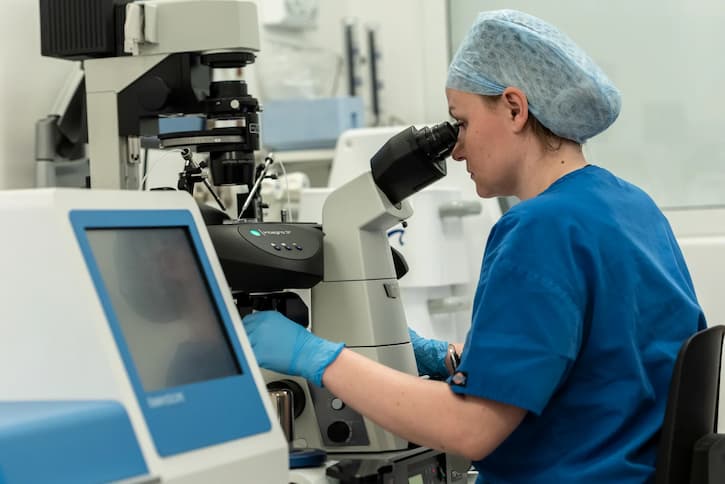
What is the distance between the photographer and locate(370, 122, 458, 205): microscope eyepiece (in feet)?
4.57

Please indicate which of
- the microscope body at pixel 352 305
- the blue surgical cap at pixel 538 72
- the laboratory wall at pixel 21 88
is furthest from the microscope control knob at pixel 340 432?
the laboratory wall at pixel 21 88

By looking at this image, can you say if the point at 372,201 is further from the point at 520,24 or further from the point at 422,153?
the point at 520,24

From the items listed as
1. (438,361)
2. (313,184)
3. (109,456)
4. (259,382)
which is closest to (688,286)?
(438,361)

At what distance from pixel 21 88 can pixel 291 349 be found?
2.40 feet

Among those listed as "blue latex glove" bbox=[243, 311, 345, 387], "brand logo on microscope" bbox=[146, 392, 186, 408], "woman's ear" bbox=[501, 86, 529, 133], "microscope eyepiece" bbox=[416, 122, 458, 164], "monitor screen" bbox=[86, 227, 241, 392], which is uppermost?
"woman's ear" bbox=[501, 86, 529, 133]

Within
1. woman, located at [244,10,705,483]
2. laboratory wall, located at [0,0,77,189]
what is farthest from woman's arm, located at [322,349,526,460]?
laboratory wall, located at [0,0,77,189]

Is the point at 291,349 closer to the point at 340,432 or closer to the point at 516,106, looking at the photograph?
the point at 340,432

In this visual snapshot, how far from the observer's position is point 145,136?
147cm

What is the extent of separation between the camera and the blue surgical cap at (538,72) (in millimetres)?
1416

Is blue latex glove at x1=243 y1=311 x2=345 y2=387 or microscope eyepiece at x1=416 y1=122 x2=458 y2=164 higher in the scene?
microscope eyepiece at x1=416 y1=122 x2=458 y2=164

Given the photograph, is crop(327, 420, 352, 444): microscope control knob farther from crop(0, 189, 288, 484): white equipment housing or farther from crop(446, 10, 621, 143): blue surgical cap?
crop(446, 10, 621, 143): blue surgical cap

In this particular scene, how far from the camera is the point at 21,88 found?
5.62 feet

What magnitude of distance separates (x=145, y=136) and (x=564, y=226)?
1.91 ft

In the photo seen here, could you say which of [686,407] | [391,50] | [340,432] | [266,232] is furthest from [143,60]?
[391,50]
